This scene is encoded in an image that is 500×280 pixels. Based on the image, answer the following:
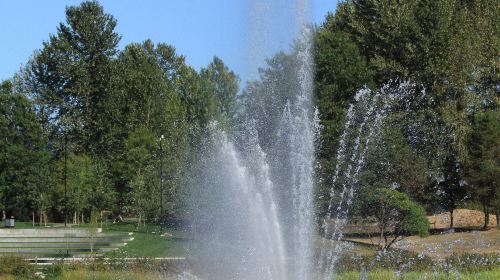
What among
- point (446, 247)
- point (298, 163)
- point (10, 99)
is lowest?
point (446, 247)

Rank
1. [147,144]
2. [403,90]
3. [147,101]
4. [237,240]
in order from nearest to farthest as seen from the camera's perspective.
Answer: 1. [237,240]
2. [403,90]
3. [147,144]
4. [147,101]

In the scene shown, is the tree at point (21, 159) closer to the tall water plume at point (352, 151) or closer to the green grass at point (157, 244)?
the green grass at point (157, 244)

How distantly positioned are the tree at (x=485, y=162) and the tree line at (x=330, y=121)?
2.3 inches

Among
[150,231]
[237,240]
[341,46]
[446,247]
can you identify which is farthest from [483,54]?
[237,240]

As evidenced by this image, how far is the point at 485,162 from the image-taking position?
3111 cm

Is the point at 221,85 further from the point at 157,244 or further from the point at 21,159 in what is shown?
the point at 157,244

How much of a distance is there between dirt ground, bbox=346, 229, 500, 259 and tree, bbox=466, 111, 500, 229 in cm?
144

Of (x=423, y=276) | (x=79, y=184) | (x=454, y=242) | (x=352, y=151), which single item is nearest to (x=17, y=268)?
(x=423, y=276)

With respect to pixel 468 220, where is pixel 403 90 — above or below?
above

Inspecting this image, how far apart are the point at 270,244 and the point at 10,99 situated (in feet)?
111

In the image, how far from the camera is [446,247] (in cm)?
2580

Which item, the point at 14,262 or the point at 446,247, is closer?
the point at 14,262

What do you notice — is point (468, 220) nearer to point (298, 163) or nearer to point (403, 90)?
point (403, 90)

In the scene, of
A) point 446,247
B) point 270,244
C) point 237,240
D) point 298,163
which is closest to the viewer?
point 270,244
